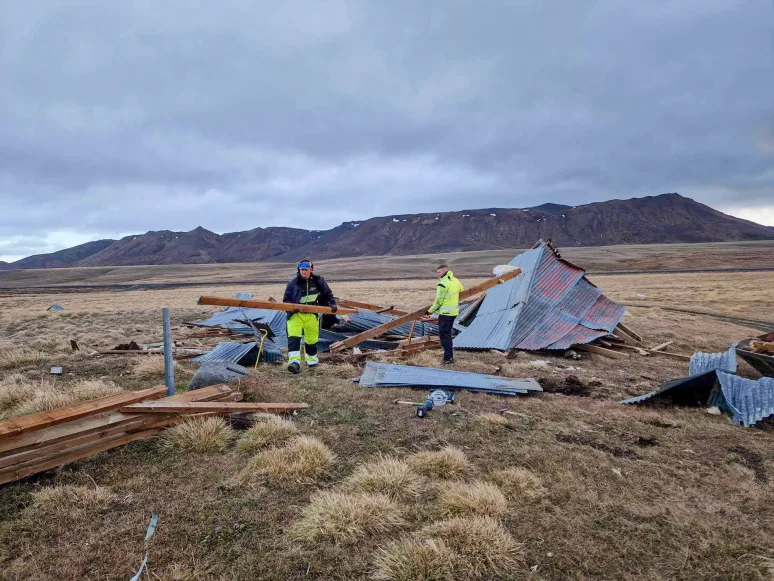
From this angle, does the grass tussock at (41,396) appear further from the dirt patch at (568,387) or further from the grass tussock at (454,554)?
the dirt patch at (568,387)

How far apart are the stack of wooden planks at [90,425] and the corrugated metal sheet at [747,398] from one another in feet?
19.5

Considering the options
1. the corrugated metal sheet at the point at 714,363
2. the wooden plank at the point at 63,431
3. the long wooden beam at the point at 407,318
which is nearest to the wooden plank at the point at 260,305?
the long wooden beam at the point at 407,318

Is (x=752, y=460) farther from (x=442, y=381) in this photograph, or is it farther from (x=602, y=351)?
(x=602, y=351)

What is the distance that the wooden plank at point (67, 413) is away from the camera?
3.84 metres

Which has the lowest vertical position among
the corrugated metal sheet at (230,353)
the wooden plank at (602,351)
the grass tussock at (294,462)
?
the wooden plank at (602,351)

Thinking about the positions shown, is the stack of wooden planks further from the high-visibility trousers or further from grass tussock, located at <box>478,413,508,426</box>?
grass tussock, located at <box>478,413,508,426</box>

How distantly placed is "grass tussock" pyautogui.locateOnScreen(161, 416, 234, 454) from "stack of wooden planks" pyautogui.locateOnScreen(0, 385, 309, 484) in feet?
0.71

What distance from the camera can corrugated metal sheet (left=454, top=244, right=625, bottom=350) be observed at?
33.8 ft

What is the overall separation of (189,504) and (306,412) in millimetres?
2304

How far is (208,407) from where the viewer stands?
5.09 meters

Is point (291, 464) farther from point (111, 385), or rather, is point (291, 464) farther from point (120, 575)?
point (111, 385)

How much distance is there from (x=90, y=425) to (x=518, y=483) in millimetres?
4115

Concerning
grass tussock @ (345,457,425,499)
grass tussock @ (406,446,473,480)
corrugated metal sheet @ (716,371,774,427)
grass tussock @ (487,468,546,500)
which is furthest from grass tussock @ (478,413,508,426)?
corrugated metal sheet @ (716,371,774,427)

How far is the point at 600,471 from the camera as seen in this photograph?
4102mm
